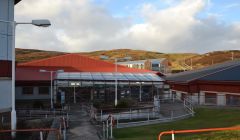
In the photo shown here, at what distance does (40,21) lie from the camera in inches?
789

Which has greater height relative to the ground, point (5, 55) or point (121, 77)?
point (5, 55)

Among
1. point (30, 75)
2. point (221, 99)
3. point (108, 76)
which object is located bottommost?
point (221, 99)

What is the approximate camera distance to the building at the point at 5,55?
26.6 m

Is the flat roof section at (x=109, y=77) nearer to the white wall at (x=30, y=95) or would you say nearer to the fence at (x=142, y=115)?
the white wall at (x=30, y=95)

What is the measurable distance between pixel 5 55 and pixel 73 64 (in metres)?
46.0

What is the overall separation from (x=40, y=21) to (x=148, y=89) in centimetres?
3842

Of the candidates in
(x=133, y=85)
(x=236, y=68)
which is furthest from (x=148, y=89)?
(x=236, y=68)

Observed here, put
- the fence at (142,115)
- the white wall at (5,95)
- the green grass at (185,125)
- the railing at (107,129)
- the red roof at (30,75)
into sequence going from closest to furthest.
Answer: the railing at (107,129) → the green grass at (185,125) → the white wall at (5,95) → the fence at (142,115) → the red roof at (30,75)

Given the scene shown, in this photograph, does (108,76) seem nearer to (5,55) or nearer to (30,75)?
(30,75)

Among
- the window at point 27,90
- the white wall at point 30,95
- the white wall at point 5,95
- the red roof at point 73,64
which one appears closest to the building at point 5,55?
the white wall at point 5,95

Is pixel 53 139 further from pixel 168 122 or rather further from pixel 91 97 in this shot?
pixel 91 97

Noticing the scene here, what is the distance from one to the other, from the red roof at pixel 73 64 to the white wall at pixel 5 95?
139 ft

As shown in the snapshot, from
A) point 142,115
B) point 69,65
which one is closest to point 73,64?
point 69,65

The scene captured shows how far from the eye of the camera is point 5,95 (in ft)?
89.8
